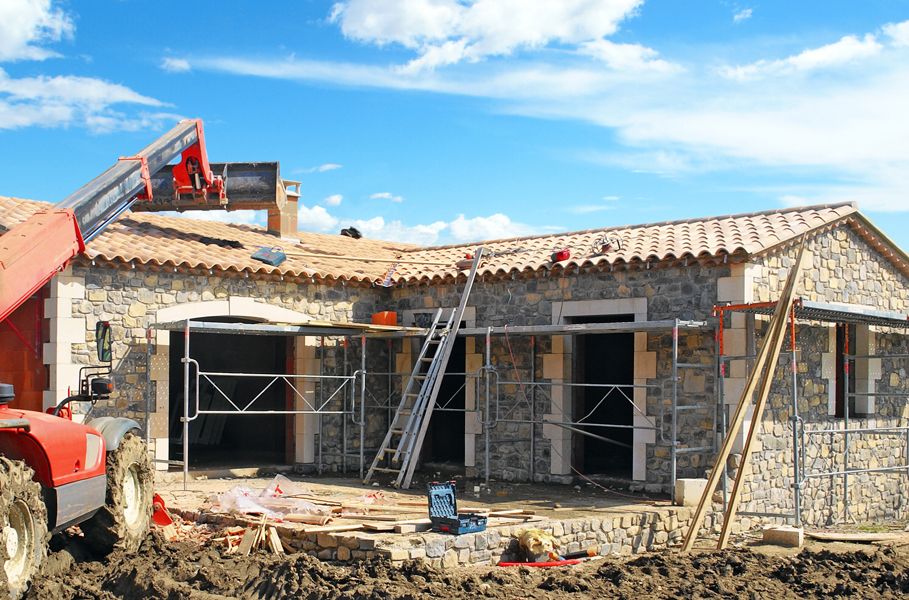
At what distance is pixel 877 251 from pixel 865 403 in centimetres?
208

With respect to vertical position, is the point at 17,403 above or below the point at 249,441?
above

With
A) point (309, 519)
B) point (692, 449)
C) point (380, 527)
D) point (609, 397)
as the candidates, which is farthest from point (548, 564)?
point (609, 397)

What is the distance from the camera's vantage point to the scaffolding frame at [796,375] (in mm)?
10414

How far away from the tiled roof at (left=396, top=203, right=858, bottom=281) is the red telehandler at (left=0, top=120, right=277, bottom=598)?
5.22 meters

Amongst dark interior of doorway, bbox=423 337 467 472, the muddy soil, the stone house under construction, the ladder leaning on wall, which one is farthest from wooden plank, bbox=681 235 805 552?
dark interior of doorway, bbox=423 337 467 472

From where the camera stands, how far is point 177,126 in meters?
12.3

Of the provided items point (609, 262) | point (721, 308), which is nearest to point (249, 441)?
point (609, 262)

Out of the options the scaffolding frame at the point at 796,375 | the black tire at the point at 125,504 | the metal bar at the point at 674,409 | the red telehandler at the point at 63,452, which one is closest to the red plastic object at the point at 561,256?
the metal bar at the point at 674,409

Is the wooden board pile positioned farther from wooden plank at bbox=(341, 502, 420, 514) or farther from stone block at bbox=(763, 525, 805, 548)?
stone block at bbox=(763, 525, 805, 548)

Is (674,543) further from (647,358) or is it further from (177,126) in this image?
(177,126)

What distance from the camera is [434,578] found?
791 centimetres

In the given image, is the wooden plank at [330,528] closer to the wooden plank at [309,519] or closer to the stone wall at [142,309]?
the wooden plank at [309,519]

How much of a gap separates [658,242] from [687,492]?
3401 millimetres

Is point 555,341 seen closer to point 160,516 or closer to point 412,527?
point 412,527
